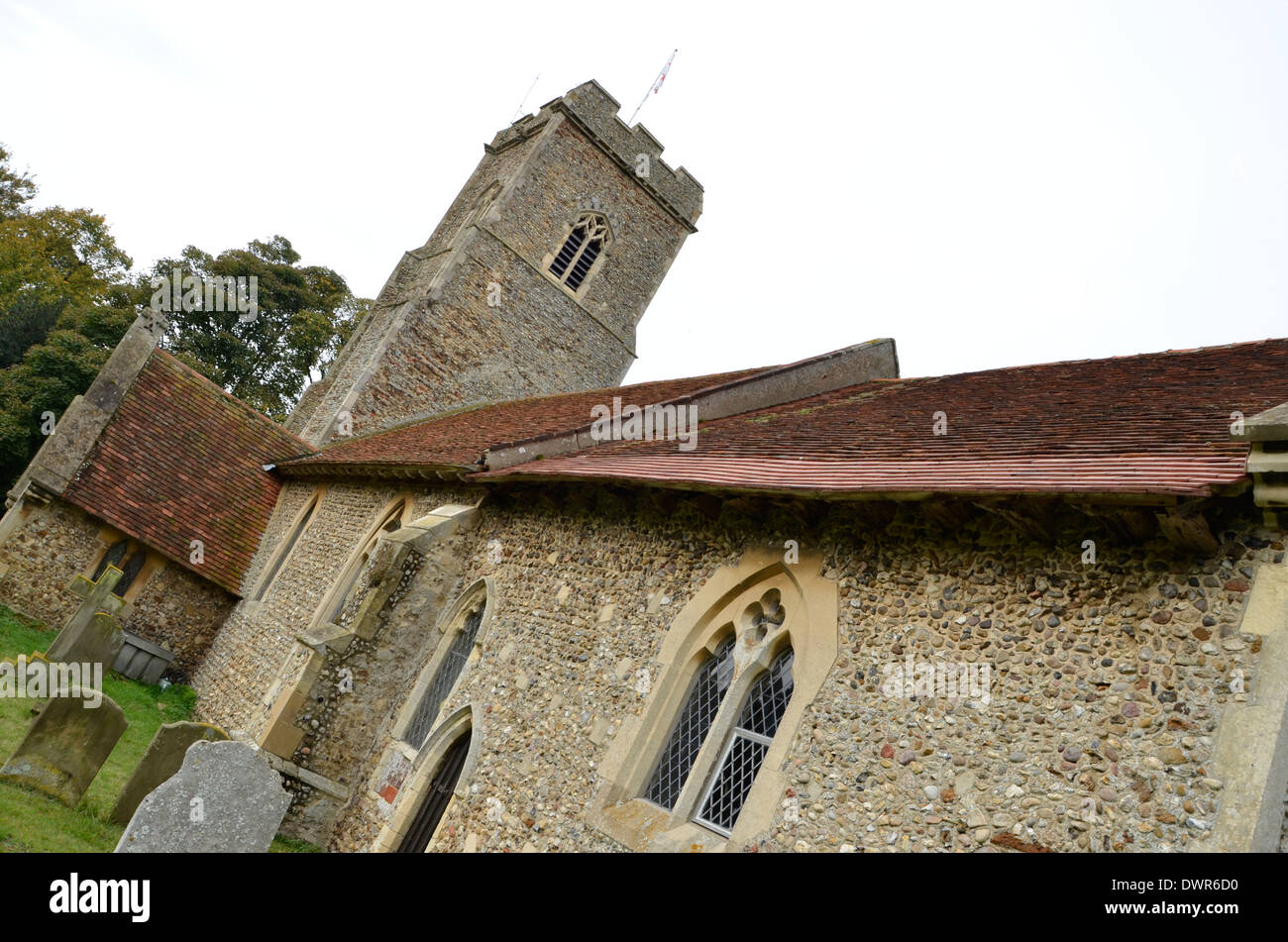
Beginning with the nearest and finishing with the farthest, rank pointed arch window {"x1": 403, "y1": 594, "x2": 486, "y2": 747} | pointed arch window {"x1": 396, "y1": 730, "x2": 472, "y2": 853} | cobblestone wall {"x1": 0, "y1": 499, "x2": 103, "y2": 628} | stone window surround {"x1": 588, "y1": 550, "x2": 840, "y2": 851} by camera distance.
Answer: stone window surround {"x1": 588, "y1": 550, "x2": 840, "y2": 851} < pointed arch window {"x1": 396, "y1": 730, "x2": 472, "y2": 853} < pointed arch window {"x1": 403, "y1": 594, "x2": 486, "y2": 747} < cobblestone wall {"x1": 0, "y1": 499, "x2": 103, "y2": 628}

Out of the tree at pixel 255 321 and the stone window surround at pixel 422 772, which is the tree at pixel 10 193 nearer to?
the tree at pixel 255 321

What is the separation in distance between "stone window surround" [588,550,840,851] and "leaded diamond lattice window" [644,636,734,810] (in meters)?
0.06

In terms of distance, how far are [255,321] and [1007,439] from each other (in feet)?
120

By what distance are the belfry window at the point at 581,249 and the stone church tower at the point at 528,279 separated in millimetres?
34

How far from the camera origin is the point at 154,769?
23.4 ft

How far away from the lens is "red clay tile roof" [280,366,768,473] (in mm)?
11734

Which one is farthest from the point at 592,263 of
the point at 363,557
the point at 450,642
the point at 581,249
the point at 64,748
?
the point at 64,748

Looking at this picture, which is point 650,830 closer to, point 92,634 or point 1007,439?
point 1007,439

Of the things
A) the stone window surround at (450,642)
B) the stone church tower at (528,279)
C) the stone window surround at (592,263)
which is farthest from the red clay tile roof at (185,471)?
the stone window surround at (450,642)

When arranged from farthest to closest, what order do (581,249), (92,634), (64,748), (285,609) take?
(581,249) → (285,609) → (92,634) → (64,748)

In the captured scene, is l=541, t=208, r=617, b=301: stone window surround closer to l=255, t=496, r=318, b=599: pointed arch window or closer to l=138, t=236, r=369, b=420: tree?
l=255, t=496, r=318, b=599: pointed arch window

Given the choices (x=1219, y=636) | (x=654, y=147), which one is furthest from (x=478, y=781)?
(x=654, y=147)

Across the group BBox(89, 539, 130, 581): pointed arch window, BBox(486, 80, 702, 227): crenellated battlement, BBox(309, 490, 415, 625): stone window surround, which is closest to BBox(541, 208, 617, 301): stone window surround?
BBox(486, 80, 702, 227): crenellated battlement
